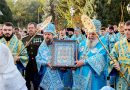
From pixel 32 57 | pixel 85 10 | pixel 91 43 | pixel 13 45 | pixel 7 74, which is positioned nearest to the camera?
pixel 7 74

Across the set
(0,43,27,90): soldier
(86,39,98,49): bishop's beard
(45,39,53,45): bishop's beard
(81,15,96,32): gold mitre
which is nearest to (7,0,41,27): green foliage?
(45,39,53,45): bishop's beard

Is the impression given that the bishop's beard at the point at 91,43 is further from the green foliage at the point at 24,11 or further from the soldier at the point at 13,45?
the green foliage at the point at 24,11

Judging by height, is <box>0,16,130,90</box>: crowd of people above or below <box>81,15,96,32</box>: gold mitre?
below

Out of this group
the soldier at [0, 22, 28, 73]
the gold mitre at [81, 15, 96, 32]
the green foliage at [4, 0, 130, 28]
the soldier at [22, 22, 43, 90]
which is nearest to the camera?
the gold mitre at [81, 15, 96, 32]

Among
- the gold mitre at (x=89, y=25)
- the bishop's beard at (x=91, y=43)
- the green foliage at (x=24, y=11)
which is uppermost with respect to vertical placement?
the gold mitre at (x=89, y=25)

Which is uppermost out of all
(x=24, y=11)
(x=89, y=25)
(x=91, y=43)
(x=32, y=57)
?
(x=89, y=25)

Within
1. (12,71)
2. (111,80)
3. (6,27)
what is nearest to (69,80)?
(111,80)

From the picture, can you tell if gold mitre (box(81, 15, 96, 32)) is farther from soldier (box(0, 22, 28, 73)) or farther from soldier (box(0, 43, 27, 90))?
soldier (box(0, 43, 27, 90))

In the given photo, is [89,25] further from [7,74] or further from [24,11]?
[24,11]

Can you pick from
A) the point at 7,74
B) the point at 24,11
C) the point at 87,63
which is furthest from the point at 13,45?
the point at 24,11

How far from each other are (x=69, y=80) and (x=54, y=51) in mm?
1192

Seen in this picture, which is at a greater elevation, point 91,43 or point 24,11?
point 91,43

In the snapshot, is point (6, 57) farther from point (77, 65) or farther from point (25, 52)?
point (25, 52)

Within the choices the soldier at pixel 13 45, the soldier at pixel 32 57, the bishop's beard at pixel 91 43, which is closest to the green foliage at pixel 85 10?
the soldier at pixel 32 57
